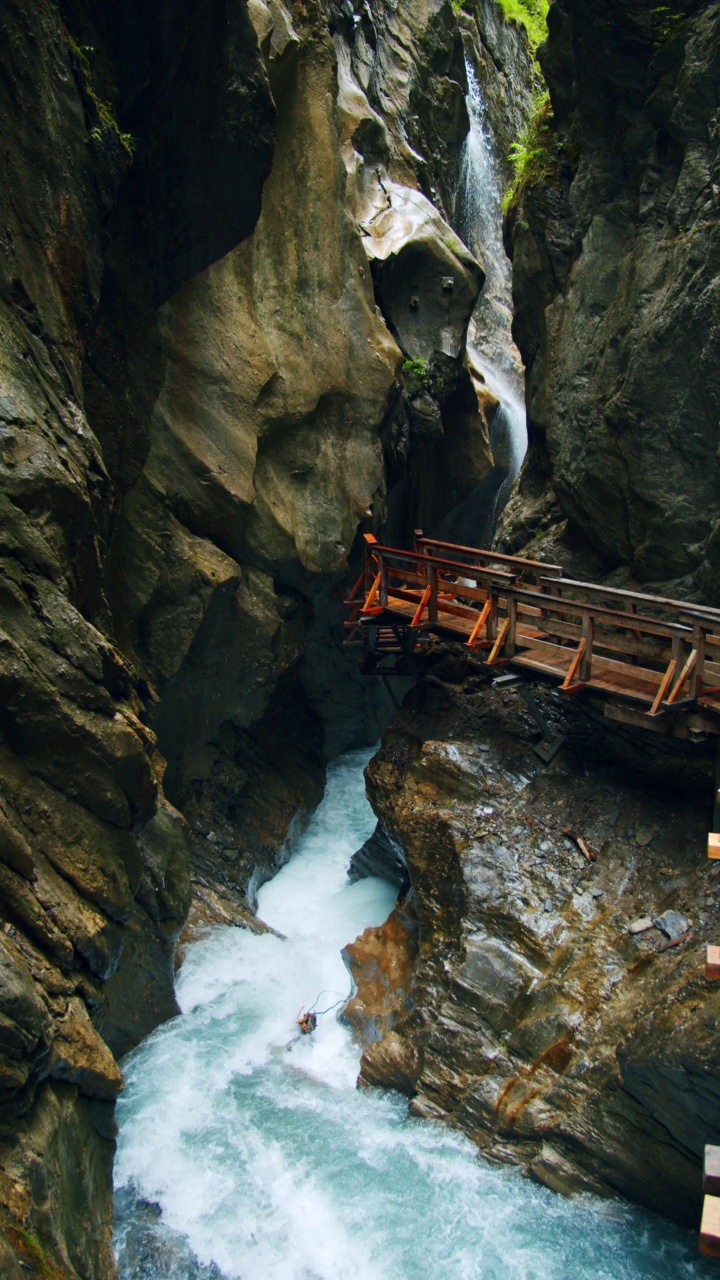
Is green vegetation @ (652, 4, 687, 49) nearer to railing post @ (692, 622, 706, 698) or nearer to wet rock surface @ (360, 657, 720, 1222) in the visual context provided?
railing post @ (692, 622, 706, 698)

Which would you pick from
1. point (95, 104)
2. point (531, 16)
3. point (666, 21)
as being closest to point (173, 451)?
point (95, 104)

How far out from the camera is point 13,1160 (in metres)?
5.23

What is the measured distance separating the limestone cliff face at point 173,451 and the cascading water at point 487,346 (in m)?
2.63

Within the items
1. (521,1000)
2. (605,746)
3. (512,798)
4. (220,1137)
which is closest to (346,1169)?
(220,1137)

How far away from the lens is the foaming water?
763 centimetres

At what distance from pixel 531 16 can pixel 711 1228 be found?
34.4m

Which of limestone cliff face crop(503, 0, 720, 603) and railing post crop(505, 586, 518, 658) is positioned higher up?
limestone cliff face crop(503, 0, 720, 603)

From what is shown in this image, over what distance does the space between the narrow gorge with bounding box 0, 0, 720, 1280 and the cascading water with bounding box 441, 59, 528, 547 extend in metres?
5.06

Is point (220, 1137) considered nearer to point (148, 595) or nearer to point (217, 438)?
point (148, 595)

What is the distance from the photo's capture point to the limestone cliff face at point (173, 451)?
6699mm

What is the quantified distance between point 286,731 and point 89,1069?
11052 mm

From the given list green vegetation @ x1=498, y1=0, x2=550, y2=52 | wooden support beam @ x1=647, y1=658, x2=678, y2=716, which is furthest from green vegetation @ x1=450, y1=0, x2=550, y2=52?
wooden support beam @ x1=647, y1=658, x2=678, y2=716

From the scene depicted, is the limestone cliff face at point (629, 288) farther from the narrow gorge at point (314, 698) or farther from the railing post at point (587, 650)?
the railing post at point (587, 650)

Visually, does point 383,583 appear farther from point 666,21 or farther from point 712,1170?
point 712,1170
